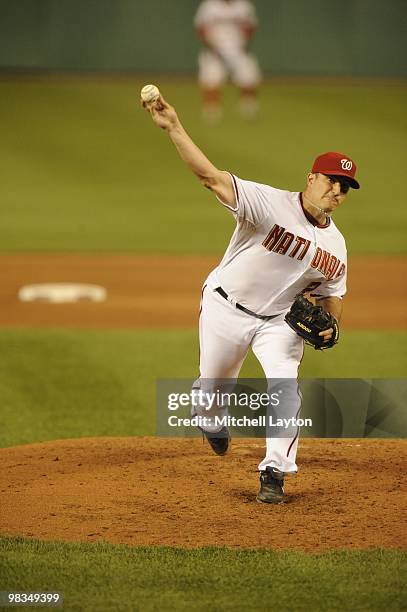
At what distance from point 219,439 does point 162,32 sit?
59.9 feet

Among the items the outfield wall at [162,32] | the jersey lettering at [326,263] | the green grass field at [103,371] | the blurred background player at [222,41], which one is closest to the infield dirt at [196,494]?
the green grass field at [103,371]

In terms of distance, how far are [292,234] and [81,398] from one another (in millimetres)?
3206

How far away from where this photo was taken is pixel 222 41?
77.3 ft

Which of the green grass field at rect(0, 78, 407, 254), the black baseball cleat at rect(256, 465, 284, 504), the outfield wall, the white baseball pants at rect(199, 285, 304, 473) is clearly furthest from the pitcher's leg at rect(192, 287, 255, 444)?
the outfield wall

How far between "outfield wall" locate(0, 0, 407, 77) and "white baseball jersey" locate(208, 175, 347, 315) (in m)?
18.2

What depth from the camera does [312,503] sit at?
567 centimetres

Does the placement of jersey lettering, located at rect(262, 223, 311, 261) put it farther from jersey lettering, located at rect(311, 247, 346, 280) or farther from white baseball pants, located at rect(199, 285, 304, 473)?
white baseball pants, located at rect(199, 285, 304, 473)

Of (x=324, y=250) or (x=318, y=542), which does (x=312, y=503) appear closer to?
(x=318, y=542)

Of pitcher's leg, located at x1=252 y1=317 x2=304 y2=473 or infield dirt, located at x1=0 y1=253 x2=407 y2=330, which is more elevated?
infield dirt, located at x1=0 y1=253 x2=407 y2=330

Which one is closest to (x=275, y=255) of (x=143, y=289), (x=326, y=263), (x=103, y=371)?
(x=326, y=263)

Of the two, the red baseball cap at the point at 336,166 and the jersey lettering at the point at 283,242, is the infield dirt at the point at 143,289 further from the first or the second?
the red baseball cap at the point at 336,166

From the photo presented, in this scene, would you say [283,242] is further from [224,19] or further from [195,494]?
[224,19]

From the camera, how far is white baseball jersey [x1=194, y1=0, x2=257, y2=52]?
23469mm

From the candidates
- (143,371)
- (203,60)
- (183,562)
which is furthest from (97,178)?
(183,562)
